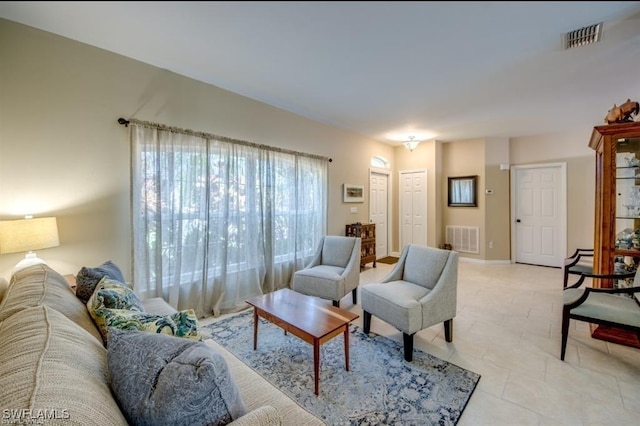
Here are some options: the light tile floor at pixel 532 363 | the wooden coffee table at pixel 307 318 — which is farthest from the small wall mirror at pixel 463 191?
the wooden coffee table at pixel 307 318

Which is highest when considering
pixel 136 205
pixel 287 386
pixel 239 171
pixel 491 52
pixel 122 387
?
pixel 491 52

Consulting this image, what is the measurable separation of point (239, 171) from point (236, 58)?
1.23 metres

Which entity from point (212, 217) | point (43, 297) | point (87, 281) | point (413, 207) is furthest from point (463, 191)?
point (43, 297)

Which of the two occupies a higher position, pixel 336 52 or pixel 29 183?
→ pixel 336 52

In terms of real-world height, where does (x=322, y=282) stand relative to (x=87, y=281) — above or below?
below

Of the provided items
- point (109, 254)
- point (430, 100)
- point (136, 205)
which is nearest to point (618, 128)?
point (430, 100)

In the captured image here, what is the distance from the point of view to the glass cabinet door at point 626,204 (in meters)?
2.55

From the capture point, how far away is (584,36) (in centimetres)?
198

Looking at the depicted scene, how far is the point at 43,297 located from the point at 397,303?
216 centimetres

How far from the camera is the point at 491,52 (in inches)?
87.7

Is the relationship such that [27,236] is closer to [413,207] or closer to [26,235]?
[26,235]

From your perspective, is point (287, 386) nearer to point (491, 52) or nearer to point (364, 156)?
point (491, 52)

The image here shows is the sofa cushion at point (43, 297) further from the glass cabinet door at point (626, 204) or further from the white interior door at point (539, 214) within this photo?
the white interior door at point (539, 214)

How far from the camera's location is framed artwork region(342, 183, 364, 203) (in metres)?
4.84
